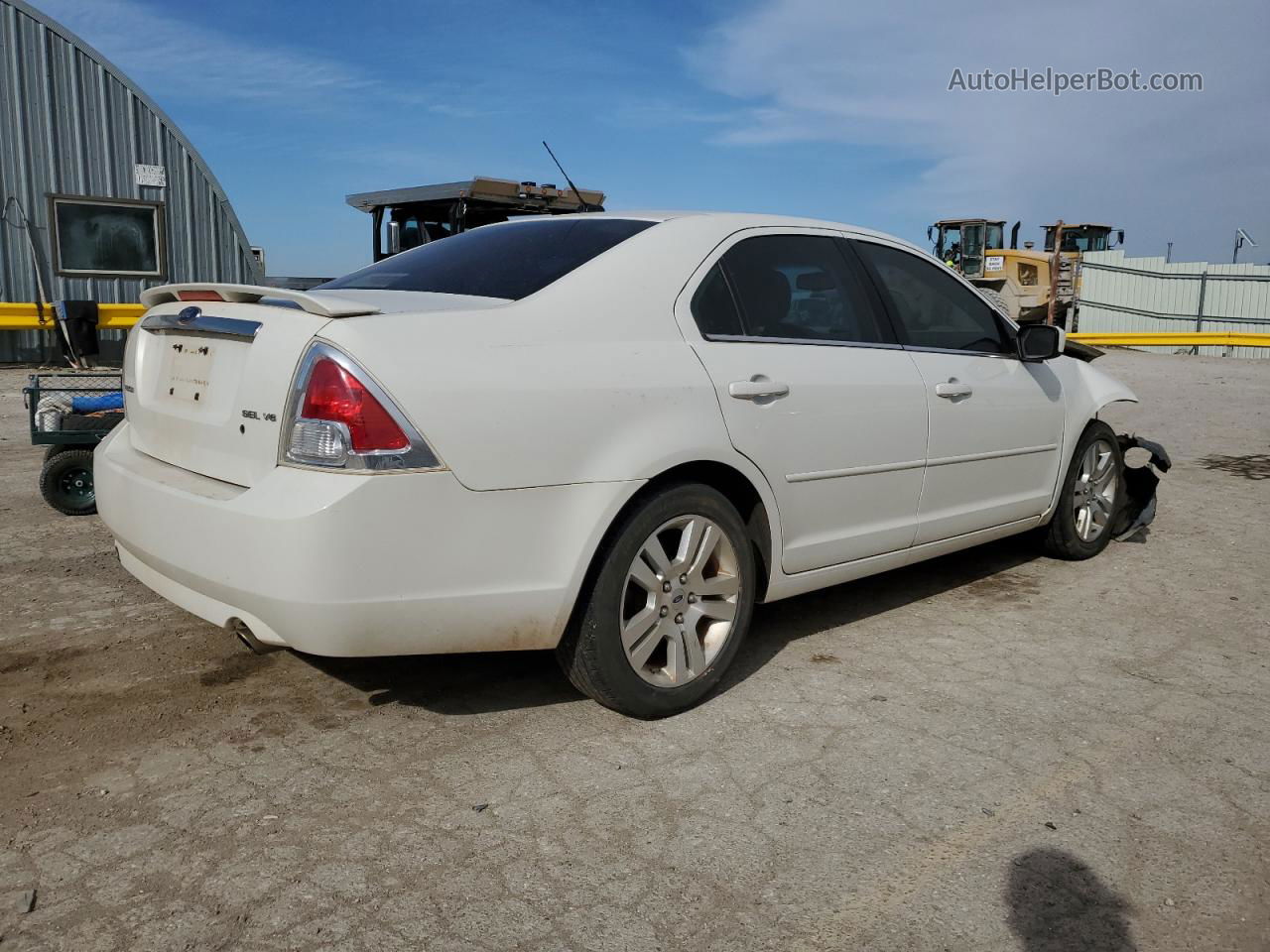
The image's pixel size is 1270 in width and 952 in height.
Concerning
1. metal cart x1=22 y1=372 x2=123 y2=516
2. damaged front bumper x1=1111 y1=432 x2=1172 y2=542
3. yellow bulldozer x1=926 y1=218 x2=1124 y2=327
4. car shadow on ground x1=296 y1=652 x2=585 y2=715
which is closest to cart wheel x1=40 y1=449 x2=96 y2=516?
metal cart x1=22 y1=372 x2=123 y2=516

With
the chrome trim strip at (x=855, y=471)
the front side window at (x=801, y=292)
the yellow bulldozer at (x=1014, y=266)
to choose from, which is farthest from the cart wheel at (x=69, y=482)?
the yellow bulldozer at (x=1014, y=266)

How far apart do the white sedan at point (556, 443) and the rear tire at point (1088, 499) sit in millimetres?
1133

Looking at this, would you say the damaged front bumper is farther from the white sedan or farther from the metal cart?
the metal cart

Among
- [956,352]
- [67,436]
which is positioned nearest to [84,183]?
[67,436]

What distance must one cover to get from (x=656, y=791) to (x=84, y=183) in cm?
1510

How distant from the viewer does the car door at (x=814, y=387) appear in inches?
136

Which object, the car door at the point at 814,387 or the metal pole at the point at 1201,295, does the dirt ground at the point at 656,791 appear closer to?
the car door at the point at 814,387

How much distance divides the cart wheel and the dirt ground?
5.65ft

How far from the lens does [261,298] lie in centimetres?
300

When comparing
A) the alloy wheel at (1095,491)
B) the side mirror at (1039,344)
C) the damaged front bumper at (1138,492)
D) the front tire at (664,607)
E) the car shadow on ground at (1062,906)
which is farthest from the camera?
the damaged front bumper at (1138,492)

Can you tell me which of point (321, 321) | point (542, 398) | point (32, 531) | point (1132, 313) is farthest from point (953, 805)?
point (1132, 313)

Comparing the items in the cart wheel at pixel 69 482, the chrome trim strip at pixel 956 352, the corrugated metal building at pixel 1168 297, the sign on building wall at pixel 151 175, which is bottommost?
the cart wheel at pixel 69 482

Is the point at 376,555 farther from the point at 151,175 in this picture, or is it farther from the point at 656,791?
the point at 151,175

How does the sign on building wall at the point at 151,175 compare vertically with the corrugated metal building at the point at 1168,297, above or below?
above
